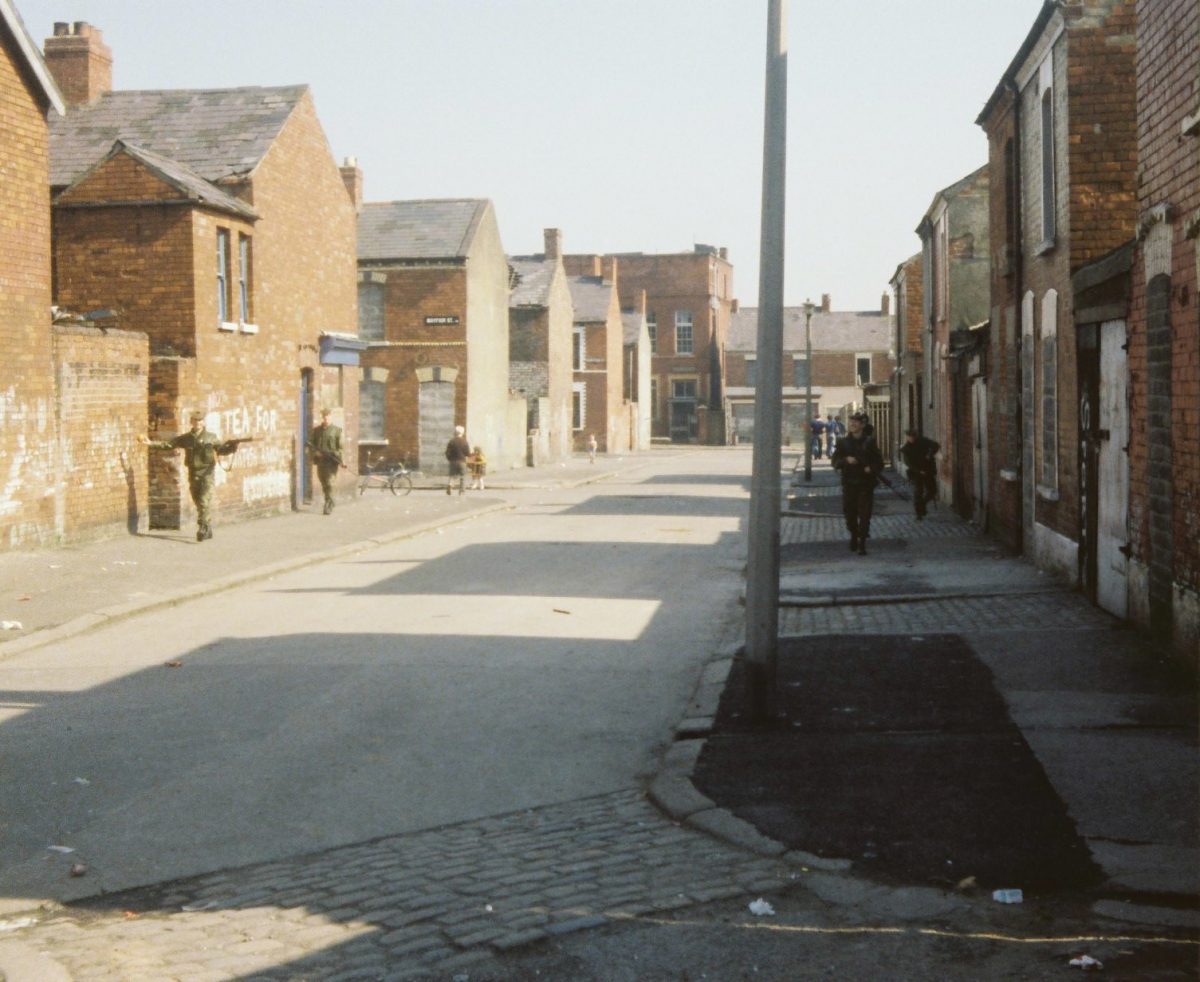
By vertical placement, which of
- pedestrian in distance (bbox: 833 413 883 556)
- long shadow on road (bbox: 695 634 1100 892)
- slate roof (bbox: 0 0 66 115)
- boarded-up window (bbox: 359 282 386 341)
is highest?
slate roof (bbox: 0 0 66 115)

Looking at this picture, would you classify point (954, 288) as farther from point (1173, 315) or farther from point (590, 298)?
point (590, 298)

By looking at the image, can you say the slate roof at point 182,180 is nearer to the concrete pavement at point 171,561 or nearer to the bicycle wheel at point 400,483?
the concrete pavement at point 171,561

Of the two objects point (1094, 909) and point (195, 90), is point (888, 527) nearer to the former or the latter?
point (195, 90)

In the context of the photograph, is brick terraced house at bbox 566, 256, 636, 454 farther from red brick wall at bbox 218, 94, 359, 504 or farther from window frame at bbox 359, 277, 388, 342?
red brick wall at bbox 218, 94, 359, 504

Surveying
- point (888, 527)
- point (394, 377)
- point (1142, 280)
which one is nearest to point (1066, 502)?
point (1142, 280)

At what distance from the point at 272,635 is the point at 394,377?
3344 cm

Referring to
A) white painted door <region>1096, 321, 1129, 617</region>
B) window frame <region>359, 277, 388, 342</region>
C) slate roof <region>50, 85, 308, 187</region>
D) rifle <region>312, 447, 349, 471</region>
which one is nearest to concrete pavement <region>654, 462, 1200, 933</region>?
white painted door <region>1096, 321, 1129, 617</region>

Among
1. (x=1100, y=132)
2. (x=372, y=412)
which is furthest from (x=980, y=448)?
(x=372, y=412)

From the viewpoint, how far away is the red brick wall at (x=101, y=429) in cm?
2081

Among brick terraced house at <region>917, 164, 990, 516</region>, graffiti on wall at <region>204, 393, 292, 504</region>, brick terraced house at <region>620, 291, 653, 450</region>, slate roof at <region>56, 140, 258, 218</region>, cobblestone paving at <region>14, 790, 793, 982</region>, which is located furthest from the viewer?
brick terraced house at <region>620, 291, 653, 450</region>

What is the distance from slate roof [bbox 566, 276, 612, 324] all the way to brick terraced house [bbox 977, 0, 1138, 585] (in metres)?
54.7

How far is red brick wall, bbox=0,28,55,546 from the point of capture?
757 inches

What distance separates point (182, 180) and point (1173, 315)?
58.1ft

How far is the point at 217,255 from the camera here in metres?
25.3
